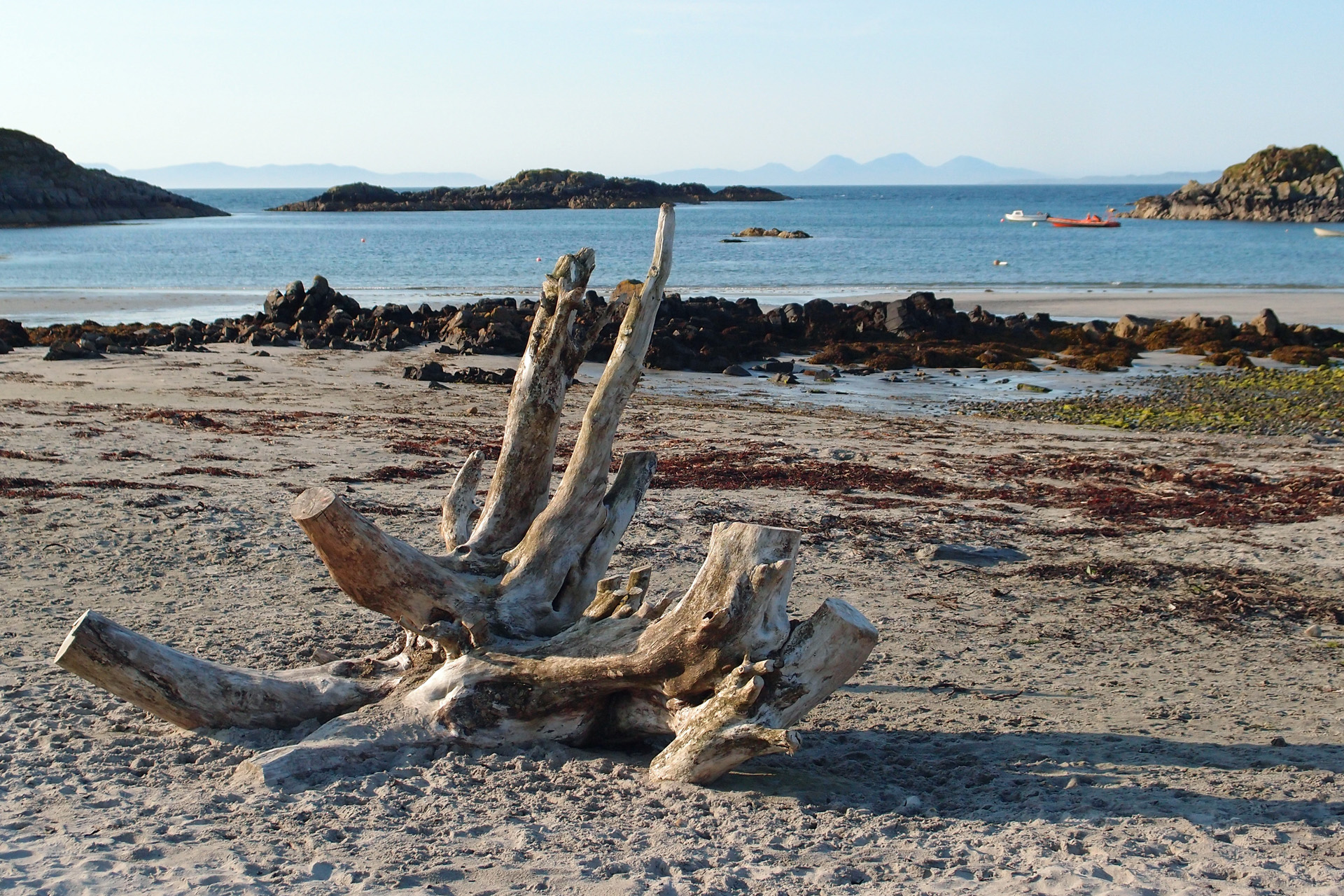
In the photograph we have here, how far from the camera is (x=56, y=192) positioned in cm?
9794

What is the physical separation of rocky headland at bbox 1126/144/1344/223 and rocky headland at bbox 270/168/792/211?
63.3m

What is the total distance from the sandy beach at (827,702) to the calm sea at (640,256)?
24.5 meters

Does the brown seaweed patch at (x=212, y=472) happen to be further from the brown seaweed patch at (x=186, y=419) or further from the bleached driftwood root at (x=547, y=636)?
the bleached driftwood root at (x=547, y=636)

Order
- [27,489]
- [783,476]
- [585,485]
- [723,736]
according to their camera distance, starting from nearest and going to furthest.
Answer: [723,736], [585,485], [27,489], [783,476]

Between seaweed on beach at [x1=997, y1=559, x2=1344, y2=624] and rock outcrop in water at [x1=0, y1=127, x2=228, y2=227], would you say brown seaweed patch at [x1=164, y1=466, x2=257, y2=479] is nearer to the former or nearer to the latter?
seaweed on beach at [x1=997, y1=559, x2=1344, y2=624]

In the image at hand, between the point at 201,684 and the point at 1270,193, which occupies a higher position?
the point at 1270,193

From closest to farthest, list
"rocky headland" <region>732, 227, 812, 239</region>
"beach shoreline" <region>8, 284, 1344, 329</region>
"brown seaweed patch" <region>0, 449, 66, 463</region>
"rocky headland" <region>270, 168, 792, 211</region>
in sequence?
"brown seaweed patch" <region>0, 449, 66, 463</region>, "beach shoreline" <region>8, 284, 1344, 329</region>, "rocky headland" <region>732, 227, 812, 239</region>, "rocky headland" <region>270, 168, 792, 211</region>

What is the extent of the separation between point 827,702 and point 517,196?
14592 centimetres

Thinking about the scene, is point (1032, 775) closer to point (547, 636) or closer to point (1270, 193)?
point (547, 636)

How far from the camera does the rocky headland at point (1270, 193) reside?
10212 cm

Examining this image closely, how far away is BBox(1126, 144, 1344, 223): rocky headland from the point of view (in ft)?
335

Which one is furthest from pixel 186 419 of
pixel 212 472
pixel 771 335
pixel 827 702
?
pixel 771 335

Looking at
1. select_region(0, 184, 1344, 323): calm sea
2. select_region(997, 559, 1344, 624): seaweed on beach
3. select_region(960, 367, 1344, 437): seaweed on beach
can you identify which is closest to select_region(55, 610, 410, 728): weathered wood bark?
select_region(997, 559, 1344, 624): seaweed on beach

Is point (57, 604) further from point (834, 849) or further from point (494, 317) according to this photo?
point (494, 317)
